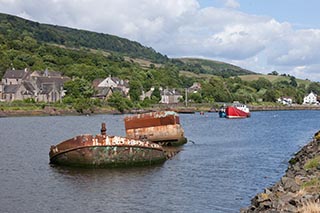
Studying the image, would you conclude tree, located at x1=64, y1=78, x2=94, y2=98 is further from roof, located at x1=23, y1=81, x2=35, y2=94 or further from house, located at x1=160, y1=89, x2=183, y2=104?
house, located at x1=160, y1=89, x2=183, y2=104

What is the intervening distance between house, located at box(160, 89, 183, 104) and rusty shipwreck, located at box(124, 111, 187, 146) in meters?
138

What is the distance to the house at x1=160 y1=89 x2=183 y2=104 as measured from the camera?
188425 mm

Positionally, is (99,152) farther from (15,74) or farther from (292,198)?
(15,74)

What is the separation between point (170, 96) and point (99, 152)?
160 meters

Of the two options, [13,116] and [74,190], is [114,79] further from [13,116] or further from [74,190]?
[74,190]

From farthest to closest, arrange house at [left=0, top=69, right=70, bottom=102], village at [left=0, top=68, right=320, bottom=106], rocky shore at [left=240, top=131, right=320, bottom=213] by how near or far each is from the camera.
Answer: village at [left=0, top=68, right=320, bottom=106]
house at [left=0, top=69, right=70, bottom=102]
rocky shore at [left=240, top=131, right=320, bottom=213]

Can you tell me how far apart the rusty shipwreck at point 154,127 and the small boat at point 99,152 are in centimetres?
1094

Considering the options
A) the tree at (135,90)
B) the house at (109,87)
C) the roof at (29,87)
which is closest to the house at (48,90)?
the roof at (29,87)

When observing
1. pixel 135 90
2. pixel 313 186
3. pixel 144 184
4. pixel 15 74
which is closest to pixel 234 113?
pixel 135 90

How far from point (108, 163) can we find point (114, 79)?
510ft

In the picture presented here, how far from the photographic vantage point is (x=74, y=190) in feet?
85.6

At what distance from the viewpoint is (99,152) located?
104 ft

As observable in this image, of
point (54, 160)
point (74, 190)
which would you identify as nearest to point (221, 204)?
point (74, 190)

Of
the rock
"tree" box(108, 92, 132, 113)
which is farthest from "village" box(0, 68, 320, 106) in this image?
the rock
